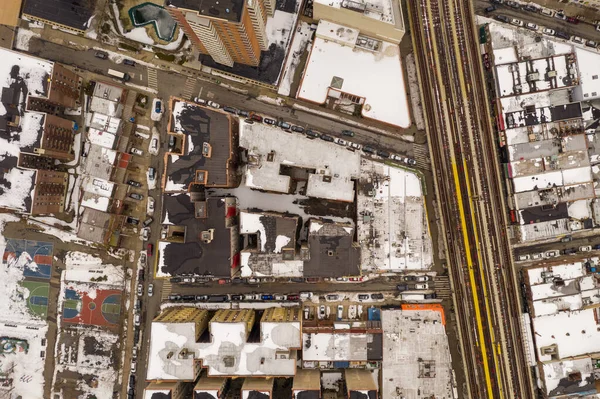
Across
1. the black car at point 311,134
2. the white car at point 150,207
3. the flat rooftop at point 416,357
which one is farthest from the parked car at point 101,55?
the flat rooftop at point 416,357

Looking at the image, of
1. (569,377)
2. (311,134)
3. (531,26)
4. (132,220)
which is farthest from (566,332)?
(132,220)

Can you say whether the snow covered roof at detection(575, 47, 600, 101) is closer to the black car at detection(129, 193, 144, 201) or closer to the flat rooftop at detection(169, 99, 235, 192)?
the flat rooftop at detection(169, 99, 235, 192)

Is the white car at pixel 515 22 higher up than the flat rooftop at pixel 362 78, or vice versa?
the white car at pixel 515 22

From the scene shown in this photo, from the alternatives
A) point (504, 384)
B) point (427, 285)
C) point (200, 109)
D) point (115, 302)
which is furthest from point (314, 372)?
point (200, 109)

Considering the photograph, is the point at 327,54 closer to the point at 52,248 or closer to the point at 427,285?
the point at 427,285

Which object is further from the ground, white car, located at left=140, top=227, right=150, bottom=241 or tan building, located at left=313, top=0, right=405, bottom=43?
tan building, located at left=313, top=0, right=405, bottom=43

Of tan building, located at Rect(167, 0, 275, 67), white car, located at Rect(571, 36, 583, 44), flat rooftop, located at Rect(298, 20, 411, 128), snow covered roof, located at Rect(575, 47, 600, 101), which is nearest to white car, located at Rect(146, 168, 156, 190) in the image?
tan building, located at Rect(167, 0, 275, 67)

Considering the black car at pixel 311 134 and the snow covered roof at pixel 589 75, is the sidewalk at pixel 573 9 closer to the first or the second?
the snow covered roof at pixel 589 75
